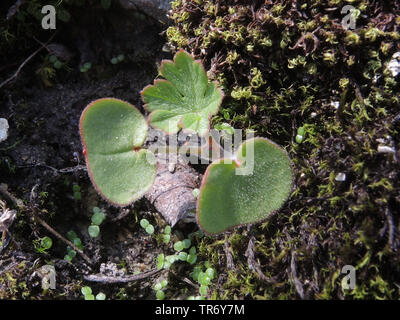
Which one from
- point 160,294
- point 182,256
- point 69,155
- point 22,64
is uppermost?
point 22,64

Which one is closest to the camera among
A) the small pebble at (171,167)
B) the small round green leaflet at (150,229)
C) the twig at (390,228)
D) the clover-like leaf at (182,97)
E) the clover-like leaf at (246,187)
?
the twig at (390,228)

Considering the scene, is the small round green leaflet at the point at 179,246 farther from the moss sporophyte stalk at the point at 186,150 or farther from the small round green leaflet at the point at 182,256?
the moss sporophyte stalk at the point at 186,150

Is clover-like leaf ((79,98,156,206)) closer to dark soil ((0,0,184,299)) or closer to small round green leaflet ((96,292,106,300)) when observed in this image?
dark soil ((0,0,184,299))

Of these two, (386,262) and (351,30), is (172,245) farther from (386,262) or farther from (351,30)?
(351,30)

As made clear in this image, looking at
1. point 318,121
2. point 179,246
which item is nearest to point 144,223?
point 179,246

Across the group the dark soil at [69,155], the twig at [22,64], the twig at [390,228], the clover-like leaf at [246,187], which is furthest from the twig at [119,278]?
the twig at [22,64]

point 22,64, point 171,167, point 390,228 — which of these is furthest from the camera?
point 22,64

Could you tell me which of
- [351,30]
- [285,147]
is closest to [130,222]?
[285,147]

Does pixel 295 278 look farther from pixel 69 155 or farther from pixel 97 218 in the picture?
pixel 69 155

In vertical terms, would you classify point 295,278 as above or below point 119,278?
above
